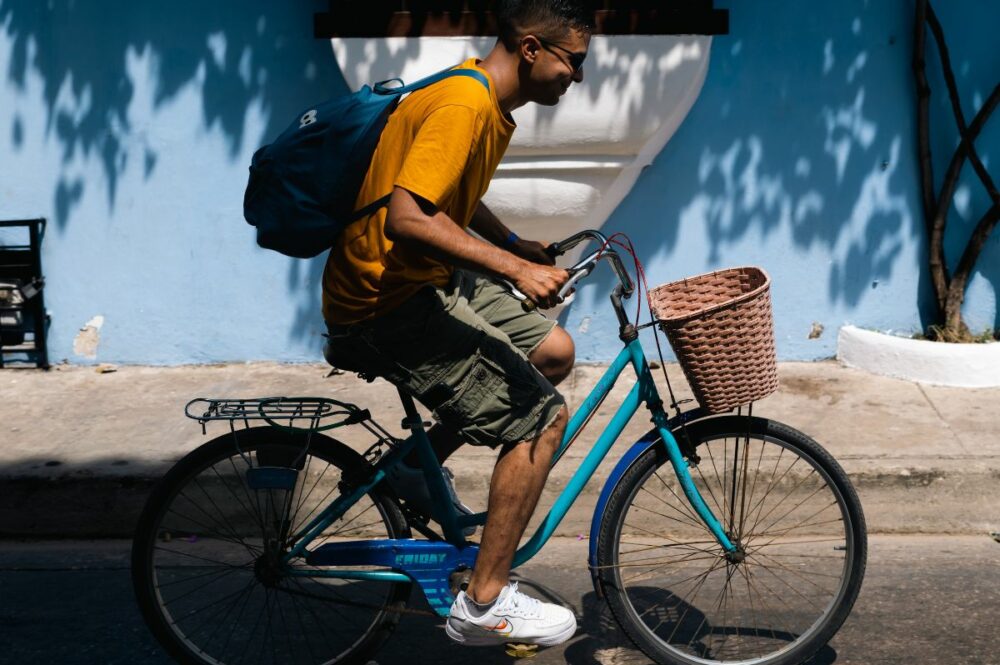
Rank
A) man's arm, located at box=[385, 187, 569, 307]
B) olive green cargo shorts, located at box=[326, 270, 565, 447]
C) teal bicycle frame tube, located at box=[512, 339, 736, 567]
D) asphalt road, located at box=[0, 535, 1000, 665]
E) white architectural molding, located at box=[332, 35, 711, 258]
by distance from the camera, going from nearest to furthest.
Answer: man's arm, located at box=[385, 187, 569, 307] < olive green cargo shorts, located at box=[326, 270, 565, 447] < teal bicycle frame tube, located at box=[512, 339, 736, 567] < asphalt road, located at box=[0, 535, 1000, 665] < white architectural molding, located at box=[332, 35, 711, 258]

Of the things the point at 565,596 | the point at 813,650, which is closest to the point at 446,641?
the point at 565,596

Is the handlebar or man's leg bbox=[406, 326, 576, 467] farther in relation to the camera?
man's leg bbox=[406, 326, 576, 467]

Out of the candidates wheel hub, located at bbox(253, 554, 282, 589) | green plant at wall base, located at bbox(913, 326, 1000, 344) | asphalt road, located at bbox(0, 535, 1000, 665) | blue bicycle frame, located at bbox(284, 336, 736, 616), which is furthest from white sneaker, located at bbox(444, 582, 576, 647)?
green plant at wall base, located at bbox(913, 326, 1000, 344)

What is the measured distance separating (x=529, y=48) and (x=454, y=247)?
570mm

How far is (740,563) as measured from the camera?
3.56 metres

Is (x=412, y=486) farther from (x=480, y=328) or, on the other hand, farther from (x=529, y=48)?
(x=529, y=48)

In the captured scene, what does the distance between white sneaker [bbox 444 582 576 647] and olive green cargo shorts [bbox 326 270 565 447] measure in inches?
17.0

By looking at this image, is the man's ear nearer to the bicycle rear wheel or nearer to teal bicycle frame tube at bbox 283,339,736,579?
teal bicycle frame tube at bbox 283,339,736,579

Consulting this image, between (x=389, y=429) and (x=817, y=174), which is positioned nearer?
(x=389, y=429)

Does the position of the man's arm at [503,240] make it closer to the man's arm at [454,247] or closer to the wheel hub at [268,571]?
the man's arm at [454,247]

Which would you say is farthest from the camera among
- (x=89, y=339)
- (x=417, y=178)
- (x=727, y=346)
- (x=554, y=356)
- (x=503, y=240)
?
(x=89, y=339)

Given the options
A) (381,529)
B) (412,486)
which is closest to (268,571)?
(381,529)

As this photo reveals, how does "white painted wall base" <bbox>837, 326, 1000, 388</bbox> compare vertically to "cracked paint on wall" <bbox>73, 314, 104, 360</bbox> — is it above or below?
above

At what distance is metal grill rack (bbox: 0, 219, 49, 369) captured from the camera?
635 centimetres
